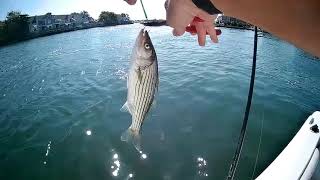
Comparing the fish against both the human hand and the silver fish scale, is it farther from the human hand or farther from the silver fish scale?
the human hand

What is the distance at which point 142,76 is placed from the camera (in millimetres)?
2033

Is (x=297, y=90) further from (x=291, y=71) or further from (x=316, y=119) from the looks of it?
(x=316, y=119)

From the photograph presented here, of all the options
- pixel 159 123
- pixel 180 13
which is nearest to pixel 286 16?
pixel 180 13

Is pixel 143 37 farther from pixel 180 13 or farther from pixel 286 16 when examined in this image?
pixel 286 16

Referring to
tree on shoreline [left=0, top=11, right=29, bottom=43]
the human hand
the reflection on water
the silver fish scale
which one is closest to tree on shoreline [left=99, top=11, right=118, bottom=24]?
tree on shoreline [left=0, top=11, right=29, bottom=43]

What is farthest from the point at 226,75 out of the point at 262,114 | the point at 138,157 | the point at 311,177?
the point at 311,177

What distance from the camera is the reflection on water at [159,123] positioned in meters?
7.19

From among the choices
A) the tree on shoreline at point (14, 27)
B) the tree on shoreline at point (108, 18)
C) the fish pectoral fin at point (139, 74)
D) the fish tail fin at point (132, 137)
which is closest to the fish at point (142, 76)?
the fish pectoral fin at point (139, 74)

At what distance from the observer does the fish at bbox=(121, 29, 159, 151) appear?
1935 mm

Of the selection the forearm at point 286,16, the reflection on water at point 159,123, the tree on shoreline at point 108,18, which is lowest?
the reflection on water at point 159,123

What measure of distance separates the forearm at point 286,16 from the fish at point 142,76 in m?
1.06

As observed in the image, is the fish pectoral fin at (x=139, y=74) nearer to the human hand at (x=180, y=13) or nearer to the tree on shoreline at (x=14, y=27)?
the human hand at (x=180, y=13)

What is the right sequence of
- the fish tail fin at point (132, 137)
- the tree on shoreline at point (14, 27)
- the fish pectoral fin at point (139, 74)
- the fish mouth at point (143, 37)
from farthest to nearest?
the tree on shoreline at point (14, 27), the fish tail fin at point (132, 137), the fish pectoral fin at point (139, 74), the fish mouth at point (143, 37)

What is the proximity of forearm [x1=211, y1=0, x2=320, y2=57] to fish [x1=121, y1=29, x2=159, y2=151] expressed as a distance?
1.06 meters
